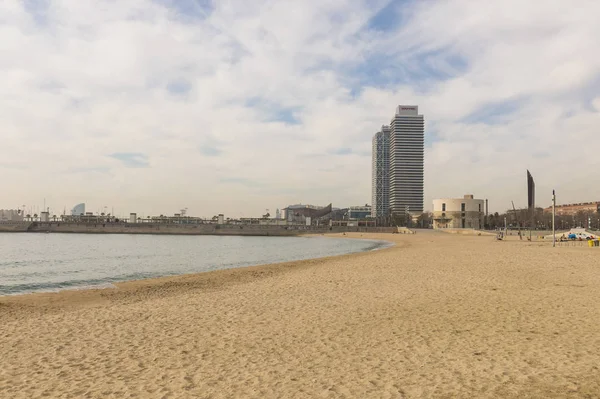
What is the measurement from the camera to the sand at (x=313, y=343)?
6.32 meters

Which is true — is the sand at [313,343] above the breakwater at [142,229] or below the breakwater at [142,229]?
above

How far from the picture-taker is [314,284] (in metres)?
18.3

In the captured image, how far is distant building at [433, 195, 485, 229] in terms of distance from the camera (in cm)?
14562

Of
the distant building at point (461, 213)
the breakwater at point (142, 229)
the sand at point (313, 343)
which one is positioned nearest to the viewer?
the sand at point (313, 343)

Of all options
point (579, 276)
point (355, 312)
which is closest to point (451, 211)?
point (579, 276)

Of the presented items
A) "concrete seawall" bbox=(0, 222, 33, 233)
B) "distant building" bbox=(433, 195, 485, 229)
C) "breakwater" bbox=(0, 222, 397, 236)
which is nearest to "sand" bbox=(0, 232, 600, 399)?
"breakwater" bbox=(0, 222, 397, 236)

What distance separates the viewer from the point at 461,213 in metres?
146

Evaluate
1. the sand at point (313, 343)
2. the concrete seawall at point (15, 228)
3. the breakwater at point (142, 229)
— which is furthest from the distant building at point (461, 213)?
the concrete seawall at point (15, 228)

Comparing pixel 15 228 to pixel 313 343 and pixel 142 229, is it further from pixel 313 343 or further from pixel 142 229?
pixel 313 343

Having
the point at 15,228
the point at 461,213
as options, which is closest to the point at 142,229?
the point at 15,228

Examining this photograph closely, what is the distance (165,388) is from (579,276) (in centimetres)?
1887

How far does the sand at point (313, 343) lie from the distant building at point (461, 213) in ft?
447

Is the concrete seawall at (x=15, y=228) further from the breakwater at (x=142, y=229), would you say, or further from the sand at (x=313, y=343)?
the sand at (x=313, y=343)

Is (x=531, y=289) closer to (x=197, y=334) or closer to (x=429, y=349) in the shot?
(x=429, y=349)
